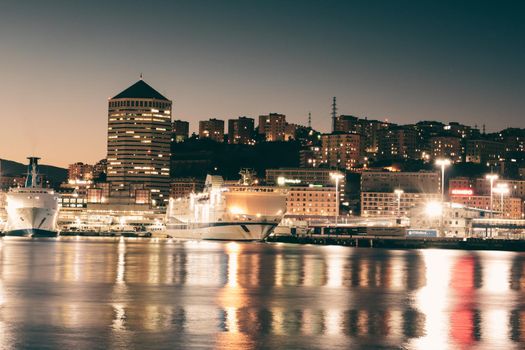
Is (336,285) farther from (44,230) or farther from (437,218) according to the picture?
(44,230)

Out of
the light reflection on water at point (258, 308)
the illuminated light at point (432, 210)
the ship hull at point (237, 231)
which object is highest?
the illuminated light at point (432, 210)

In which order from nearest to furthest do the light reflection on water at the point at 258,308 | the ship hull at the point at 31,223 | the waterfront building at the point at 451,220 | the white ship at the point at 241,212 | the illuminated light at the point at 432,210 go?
the light reflection on water at the point at 258,308 → the white ship at the point at 241,212 → the waterfront building at the point at 451,220 → the illuminated light at the point at 432,210 → the ship hull at the point at 31,223

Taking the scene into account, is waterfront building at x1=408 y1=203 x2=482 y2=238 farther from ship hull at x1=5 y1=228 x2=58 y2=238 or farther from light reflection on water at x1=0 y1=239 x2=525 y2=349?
light reflection on water at x1=0 y1=239 x2=525 y2=349

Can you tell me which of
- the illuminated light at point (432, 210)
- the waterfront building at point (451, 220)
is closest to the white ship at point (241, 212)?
the waterfront building at point (451, 220)

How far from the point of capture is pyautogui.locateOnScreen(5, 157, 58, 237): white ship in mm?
182250

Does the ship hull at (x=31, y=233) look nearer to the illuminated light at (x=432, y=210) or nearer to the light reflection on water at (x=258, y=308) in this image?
the illuminated light at (x=432, y=210)

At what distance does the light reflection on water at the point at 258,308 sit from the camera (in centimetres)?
3034

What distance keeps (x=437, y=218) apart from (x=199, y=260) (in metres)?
91.6

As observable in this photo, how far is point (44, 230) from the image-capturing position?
184 metres

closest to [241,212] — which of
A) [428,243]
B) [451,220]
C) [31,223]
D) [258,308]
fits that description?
[428,243]

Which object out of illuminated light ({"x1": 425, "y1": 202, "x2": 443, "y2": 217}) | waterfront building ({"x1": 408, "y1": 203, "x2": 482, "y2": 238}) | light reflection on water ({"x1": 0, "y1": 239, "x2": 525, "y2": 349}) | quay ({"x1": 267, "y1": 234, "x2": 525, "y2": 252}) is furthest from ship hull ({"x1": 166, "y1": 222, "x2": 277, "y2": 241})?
light reflection on water ({"x1": 0, "y1": 239, "x2": 525, "y2": 349})

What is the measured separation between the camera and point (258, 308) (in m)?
39.3

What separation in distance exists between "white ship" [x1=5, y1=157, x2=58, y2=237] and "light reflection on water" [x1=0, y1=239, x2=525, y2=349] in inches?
4665

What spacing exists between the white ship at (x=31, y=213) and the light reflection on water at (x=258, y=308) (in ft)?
389
